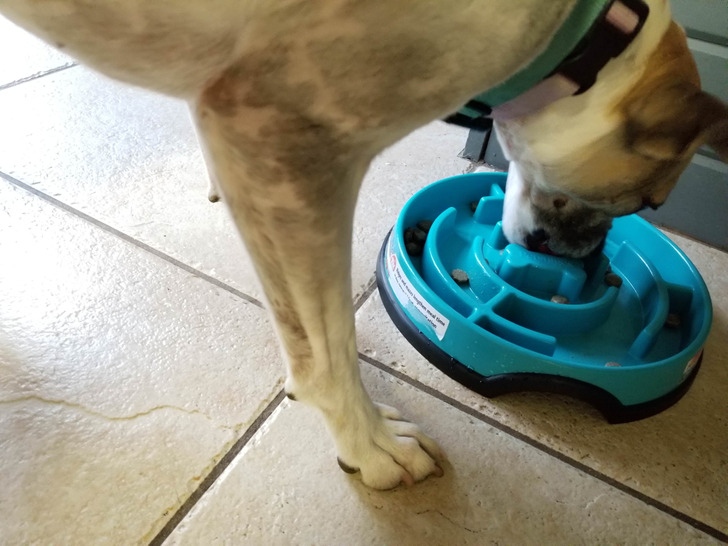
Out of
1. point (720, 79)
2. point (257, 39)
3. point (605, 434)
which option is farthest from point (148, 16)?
point (720, 79)

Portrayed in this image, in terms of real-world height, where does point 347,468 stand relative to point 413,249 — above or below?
below

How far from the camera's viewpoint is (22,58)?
204 cm

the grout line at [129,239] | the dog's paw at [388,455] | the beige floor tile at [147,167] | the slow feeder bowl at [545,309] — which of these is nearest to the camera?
the dog's paw at [388,455]

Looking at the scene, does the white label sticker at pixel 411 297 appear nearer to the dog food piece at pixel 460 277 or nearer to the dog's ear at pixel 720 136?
the dog food piece at pixel 460 277

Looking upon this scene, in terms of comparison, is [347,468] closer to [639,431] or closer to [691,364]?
[639,431]

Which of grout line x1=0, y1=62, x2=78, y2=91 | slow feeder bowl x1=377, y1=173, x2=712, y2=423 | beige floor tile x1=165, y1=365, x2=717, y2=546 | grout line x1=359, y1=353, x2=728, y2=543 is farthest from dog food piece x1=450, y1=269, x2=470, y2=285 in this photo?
grout line x1=0, y1=62, x2=78, y2=91

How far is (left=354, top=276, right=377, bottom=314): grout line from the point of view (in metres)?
A: 1.28

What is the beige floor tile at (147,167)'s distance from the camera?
4.58 feet

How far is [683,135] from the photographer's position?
2.75ft

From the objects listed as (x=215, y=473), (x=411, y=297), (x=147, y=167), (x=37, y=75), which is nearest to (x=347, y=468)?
(x=215, y=473)

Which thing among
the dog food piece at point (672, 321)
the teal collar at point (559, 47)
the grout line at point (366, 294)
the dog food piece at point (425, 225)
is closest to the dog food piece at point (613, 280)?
the dog food piece at point (672, 321)

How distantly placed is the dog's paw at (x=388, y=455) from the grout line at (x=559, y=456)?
0.46 feet

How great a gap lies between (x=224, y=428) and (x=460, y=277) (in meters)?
0.56

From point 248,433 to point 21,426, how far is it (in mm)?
379
